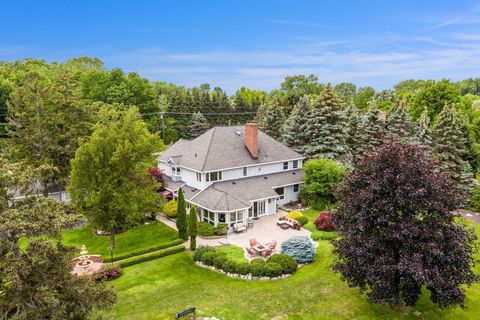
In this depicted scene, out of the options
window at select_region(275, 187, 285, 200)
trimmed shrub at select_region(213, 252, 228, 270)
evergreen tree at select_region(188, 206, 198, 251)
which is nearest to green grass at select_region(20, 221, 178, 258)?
evergreen tree at select_region(188, 206, 198, 251)

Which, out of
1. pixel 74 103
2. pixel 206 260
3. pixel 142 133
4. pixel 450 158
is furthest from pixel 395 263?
pixel 74 103

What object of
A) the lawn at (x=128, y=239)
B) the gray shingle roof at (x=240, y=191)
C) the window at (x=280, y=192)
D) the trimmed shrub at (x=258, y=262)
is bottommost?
→ the lawn at (x=128, y=239)

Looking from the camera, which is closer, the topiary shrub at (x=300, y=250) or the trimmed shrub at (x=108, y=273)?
the trimmed shrub at (x=108, y=273)

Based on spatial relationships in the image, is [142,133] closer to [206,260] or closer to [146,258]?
[146,258]

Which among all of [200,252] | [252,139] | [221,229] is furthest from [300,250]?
[252,139]

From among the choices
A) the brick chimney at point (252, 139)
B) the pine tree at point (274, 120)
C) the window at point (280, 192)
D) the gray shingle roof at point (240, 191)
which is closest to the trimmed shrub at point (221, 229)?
the gray shingle roof at point (240, 191)

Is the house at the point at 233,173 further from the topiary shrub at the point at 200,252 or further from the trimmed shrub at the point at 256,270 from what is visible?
the trimmed shrub at the point at 256,270
